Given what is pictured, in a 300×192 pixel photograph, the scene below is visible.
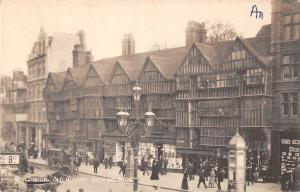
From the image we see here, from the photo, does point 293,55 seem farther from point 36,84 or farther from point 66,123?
point 36,84

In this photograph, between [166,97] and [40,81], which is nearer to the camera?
[166,97]

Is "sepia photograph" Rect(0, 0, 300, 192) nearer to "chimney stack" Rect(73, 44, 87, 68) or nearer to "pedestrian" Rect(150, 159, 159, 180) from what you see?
"pedestrian" Rect(150, 159, 159, 180)

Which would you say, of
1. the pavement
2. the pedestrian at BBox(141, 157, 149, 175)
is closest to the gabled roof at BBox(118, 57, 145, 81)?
the pedestrian at BBox(141, 157, 149, 175)

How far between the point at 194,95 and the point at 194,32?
6.89 ft

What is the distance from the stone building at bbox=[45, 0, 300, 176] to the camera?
1205cm

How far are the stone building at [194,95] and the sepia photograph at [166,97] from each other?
1.2 inches

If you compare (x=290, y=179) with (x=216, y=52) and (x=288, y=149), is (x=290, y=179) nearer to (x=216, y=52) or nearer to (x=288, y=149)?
(x=288, y=149)

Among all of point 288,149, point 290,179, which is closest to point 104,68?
point 288,149

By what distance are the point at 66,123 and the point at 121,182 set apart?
15.6 feet

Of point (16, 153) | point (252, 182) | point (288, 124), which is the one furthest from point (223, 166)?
point (16, 153)

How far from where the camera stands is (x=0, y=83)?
11922 millimetres

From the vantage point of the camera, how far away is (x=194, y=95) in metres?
14.3

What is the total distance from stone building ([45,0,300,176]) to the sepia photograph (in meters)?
0.03

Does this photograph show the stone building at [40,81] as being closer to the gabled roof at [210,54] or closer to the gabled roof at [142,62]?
the gabled roof at [142,62]
